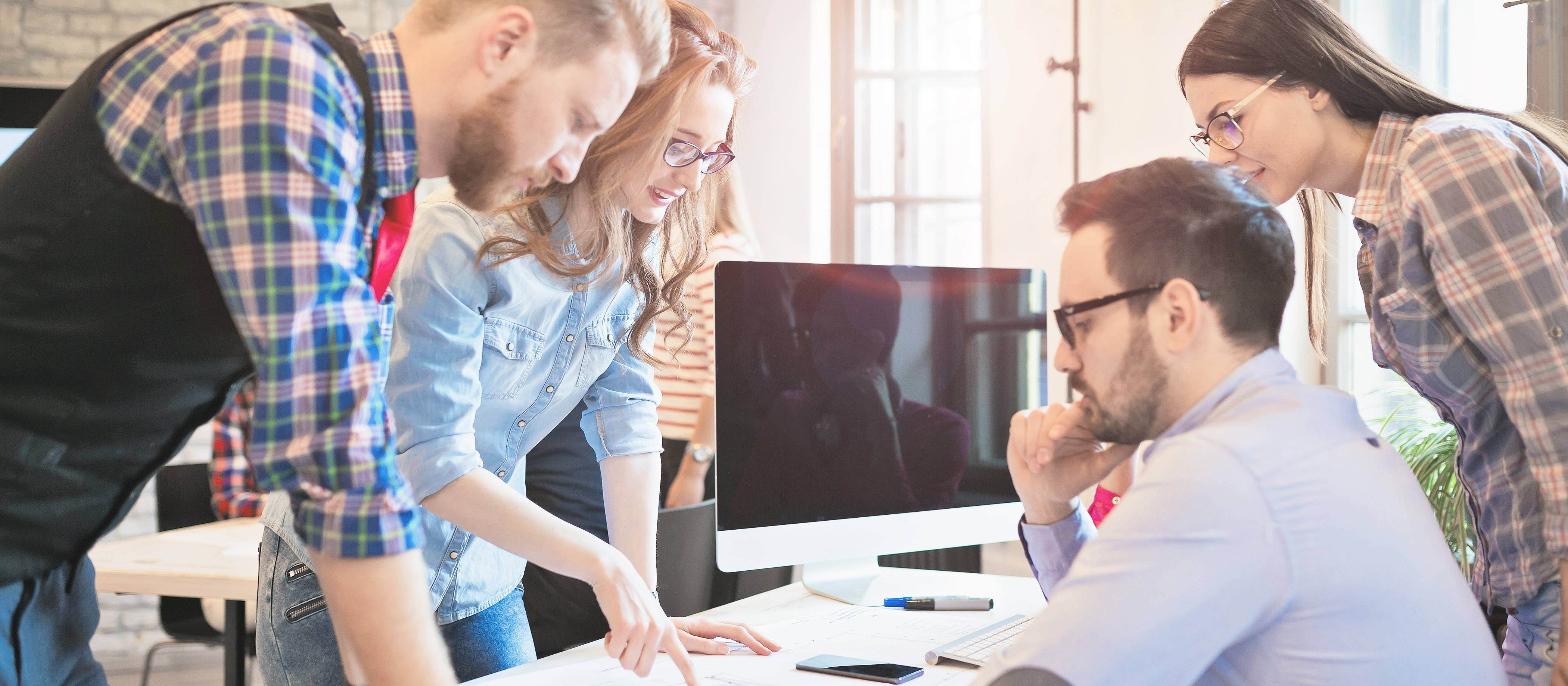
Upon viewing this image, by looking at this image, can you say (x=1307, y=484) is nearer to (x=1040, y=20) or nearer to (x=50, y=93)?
(x=1040, y=20)

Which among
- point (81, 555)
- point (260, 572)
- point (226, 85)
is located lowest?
point (260, 572)

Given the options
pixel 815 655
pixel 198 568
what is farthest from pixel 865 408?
pixel 198 568

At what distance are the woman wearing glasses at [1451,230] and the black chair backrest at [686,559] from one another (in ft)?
3.63

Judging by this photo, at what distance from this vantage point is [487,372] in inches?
55.7

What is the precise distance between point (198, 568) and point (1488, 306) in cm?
231

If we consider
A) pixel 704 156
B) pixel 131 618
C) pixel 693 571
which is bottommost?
pixel 131 618

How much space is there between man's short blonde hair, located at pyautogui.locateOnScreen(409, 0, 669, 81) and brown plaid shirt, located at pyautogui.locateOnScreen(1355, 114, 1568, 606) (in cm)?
89

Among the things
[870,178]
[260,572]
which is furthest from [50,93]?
[260,572]

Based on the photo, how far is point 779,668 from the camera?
1373mm

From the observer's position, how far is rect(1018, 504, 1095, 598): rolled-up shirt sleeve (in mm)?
1286

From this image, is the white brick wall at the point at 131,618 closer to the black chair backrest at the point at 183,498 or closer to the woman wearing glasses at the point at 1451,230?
the black chair backrest at the point at 183,498

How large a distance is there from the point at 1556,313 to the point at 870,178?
328cm

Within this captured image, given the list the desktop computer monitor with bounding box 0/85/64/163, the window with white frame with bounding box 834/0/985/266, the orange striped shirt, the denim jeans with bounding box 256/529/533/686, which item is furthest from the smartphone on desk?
the desktop computer monitor with bounding box 0/85/64/163

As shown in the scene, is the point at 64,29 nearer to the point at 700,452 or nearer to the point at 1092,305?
the point at 700,452
